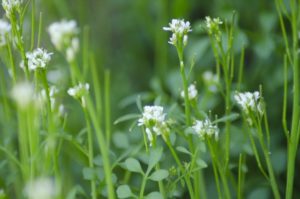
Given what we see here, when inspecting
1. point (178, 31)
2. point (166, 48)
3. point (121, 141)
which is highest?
point (166, 48)

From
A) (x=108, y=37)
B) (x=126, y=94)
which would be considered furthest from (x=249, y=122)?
(x=108, y=37)

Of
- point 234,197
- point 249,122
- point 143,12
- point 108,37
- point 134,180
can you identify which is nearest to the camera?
point 249,122

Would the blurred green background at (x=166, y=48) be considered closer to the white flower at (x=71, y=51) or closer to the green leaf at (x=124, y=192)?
the green leaf at (x=124, y=192)

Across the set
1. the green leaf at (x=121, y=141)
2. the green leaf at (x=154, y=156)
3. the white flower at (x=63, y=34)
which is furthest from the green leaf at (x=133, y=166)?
the white flower at (x=63, y=34)

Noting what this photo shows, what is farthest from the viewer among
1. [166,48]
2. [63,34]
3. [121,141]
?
[166,48]

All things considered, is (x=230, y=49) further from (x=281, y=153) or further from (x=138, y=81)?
(x=138, y=81)

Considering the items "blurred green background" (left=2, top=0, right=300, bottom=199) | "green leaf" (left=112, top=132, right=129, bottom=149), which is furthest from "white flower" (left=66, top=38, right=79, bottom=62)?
"blurred green background" (left=2, top=0, right=300, bottom=199)

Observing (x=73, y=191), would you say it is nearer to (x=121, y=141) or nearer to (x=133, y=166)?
(x=133, y=166)

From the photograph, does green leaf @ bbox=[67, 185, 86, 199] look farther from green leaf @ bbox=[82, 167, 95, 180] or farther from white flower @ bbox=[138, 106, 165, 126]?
white flower @ bbox=[138, 106, 165, 126]

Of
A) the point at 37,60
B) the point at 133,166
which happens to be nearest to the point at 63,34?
the point at 37,60
